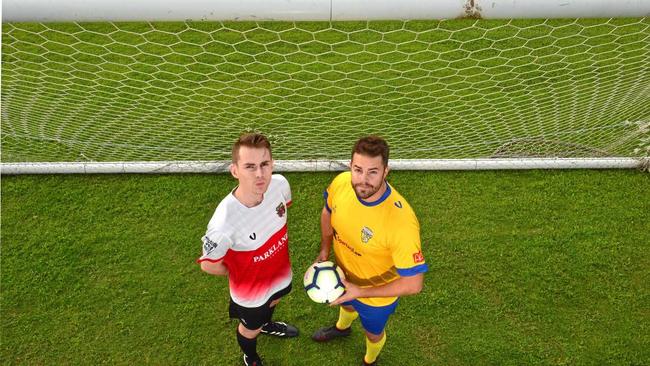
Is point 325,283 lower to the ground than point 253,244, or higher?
lower

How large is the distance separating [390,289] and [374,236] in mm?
258

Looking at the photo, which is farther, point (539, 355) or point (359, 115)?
point (359, 115)

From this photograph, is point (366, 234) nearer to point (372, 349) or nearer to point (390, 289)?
point (390, 289)

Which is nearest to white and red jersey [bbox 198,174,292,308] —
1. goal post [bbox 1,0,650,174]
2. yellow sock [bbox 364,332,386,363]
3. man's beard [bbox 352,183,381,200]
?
man's beard [bbox 352,183,381,200]

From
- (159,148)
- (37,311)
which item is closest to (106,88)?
(159,148)

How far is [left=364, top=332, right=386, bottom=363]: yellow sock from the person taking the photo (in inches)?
119

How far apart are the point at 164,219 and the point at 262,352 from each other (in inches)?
56.3

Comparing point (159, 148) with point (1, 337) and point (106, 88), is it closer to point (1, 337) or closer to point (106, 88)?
point (106, 88)

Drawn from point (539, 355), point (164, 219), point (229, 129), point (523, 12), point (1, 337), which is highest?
point (523, 12)

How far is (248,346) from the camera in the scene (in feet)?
9.82

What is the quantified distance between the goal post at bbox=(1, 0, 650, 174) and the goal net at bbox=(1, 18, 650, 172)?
0.02 m

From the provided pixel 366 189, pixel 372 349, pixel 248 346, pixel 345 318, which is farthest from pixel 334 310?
pixel 366 189

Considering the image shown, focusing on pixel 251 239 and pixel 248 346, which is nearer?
pixel 251 239

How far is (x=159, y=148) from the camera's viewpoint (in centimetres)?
464
